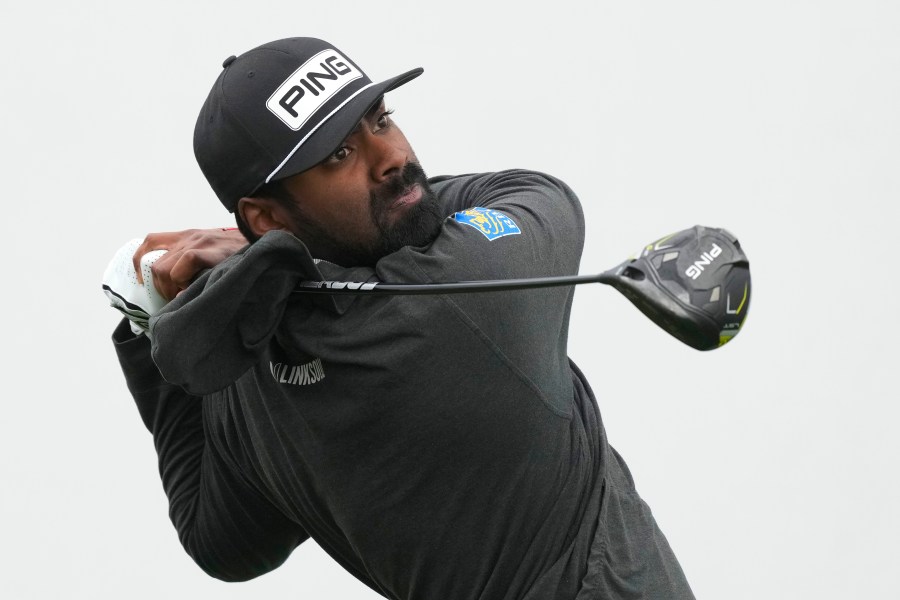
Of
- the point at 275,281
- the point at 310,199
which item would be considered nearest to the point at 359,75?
the point at 310,199

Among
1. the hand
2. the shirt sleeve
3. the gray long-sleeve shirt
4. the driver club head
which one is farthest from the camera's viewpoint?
the shirt sleeve

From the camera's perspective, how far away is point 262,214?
6.28ft

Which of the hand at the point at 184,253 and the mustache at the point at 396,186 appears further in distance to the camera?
the hand at the point at 184,253

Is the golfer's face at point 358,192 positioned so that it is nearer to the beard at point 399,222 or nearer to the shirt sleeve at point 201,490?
the beard at point 399,222

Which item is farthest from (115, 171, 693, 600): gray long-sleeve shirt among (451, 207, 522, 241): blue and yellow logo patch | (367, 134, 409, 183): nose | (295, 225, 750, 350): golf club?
(295, 225, 750, 350): golf club

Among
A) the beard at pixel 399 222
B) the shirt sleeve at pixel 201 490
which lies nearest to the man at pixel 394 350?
the beard at pixel 399 222

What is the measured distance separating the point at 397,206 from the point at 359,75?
0.18m

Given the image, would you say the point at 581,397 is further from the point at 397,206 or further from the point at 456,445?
the point at 397,206

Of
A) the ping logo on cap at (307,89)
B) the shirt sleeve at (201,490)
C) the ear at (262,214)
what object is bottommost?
the shirt sleeve at (201,490)

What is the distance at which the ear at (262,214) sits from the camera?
1.89 meters

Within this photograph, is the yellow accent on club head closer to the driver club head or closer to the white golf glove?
the driver club head

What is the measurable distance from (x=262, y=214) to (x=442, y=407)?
343mm

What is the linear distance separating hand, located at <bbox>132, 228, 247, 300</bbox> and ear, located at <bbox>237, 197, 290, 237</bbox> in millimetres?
93

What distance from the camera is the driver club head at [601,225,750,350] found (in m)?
1.51
